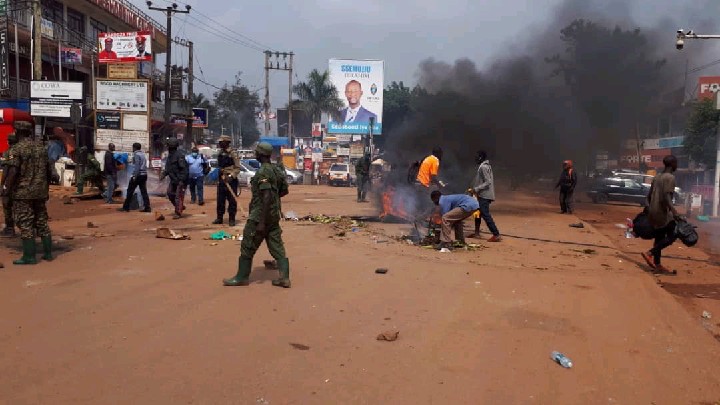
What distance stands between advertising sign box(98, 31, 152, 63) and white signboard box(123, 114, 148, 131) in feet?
22.9

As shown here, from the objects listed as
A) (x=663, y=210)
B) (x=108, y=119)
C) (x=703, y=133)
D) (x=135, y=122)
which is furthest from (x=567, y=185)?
(x=703, y=133)

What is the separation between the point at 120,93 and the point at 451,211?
51.3 feet

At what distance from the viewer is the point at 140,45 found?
25781mm

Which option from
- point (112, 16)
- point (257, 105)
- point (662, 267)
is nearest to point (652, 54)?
point (662, 267)

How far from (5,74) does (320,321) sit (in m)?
22.1

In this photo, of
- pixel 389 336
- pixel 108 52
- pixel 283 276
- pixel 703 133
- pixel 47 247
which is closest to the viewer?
pixel 389 336

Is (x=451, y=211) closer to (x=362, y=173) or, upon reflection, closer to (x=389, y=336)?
(x=389, y=336)

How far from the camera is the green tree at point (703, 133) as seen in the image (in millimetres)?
26750

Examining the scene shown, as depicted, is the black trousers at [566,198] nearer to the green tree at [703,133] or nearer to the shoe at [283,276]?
the shoe at [283,276]

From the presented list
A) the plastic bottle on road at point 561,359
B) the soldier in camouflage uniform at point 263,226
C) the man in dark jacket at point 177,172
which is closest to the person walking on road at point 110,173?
the man in dark jacket at point 177,172

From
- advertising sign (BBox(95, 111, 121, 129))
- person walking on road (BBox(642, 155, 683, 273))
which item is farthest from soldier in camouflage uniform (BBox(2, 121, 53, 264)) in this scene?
advertising sign (BBox(95, 111, 121, 129))

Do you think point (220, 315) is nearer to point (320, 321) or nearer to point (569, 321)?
point (320, 321)

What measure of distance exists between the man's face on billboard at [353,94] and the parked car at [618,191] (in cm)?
2042

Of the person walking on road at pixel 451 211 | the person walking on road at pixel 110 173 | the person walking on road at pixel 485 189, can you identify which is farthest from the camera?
the person walking on road at pixel 110 173
